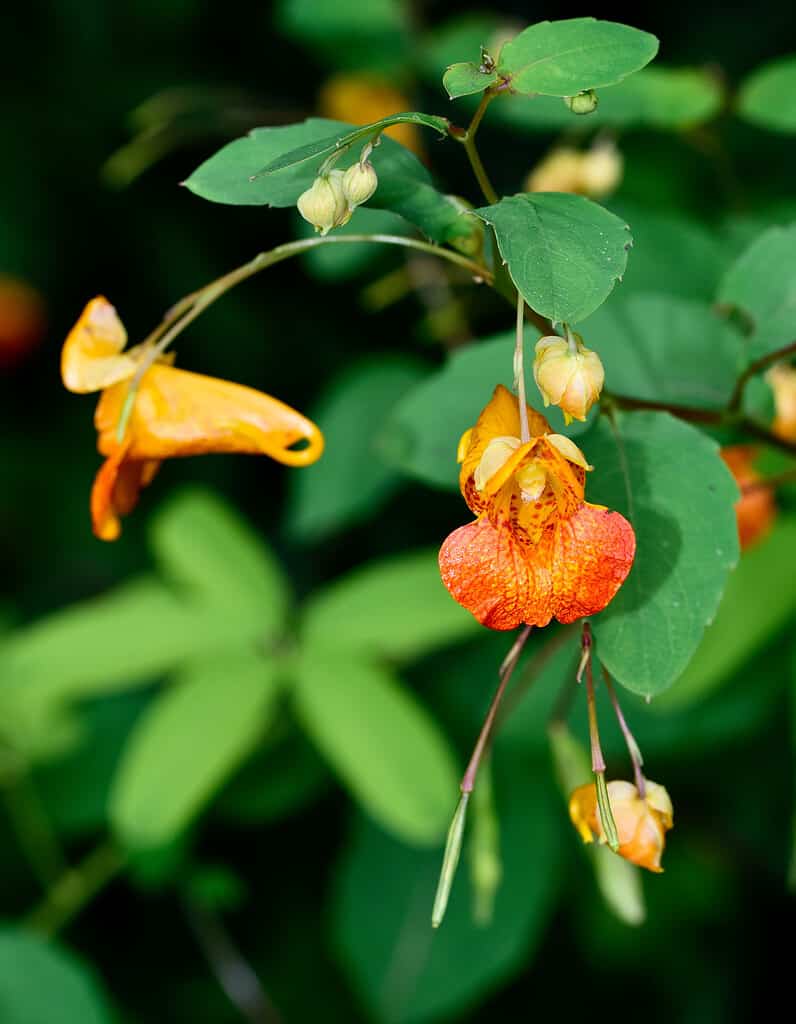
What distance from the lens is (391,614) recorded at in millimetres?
1670

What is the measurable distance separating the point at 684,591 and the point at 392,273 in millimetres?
1254

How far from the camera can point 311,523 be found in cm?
178

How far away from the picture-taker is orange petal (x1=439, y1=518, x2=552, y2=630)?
28.1 inches

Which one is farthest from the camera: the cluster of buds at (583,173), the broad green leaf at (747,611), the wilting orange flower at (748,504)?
the cluster of buds at (583,173)

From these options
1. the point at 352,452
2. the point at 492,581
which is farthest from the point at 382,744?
the point at 492,581

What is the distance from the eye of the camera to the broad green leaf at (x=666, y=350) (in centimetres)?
107

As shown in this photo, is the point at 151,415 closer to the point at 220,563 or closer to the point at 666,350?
the point at 666,350

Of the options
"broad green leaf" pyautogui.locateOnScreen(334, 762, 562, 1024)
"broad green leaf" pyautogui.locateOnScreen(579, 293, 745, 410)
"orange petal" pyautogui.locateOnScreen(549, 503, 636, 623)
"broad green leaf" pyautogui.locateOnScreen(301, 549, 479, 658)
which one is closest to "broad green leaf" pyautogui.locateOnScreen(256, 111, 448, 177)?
"orange petal" pyautogui.locateOnScreen(549, 503, 636, 623)

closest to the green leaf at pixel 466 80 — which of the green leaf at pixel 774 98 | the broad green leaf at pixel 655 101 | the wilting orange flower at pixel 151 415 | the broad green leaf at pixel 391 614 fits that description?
the wilting orange flower at pixel 151 415

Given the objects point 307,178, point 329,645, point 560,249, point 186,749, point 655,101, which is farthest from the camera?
point 329,645

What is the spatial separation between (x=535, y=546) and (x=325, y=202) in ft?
0.87

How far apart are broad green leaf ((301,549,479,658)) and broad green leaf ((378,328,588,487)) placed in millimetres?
559

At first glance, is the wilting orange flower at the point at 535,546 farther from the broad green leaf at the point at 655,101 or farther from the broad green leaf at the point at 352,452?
the broad green leaf at the point at 352,452

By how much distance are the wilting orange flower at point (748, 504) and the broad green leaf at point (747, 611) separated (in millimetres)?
121
